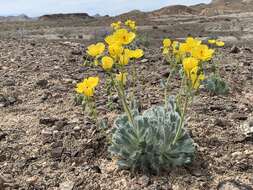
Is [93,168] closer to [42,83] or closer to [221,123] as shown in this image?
[221,123]

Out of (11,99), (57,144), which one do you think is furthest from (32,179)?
(11,99)

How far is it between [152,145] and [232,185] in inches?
24.4

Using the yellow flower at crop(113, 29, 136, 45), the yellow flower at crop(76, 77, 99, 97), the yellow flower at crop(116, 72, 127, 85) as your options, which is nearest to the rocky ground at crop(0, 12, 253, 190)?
the yellow flower at crop(116, 72, 127, 85)

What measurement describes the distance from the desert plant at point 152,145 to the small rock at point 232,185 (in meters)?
0.30

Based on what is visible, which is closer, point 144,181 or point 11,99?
point 144,181

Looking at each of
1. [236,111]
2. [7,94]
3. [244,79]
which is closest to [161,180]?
[236,111]

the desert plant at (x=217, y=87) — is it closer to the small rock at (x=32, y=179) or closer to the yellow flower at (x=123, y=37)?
the yellow flower at (x=123, y=37)

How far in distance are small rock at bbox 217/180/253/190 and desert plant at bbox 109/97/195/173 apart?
30cm

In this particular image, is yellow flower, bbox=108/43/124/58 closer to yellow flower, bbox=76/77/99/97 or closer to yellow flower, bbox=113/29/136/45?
yellow flower, bbox=113/29/136/45

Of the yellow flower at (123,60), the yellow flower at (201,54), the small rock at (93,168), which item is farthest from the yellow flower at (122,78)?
the small rock at (93,168)

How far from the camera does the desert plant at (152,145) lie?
3648 millimetres

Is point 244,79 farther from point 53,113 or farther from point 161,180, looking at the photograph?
point 161,180

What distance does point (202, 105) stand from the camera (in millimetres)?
5449

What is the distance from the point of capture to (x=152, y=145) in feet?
11.9
